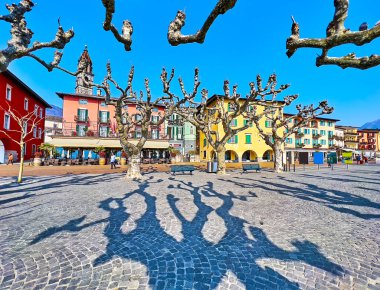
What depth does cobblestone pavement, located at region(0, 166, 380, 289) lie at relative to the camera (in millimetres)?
2727

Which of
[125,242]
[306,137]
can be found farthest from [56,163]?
[306,137]

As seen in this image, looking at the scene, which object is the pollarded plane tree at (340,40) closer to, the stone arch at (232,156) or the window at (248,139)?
the window at (248,139)

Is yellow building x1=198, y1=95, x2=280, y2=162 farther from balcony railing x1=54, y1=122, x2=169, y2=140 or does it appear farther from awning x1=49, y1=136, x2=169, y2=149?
awning x1=49, y1=136, x2=169, y2=149

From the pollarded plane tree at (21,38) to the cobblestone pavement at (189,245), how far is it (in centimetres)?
450

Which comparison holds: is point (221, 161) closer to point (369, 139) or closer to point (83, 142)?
point (83, 142)

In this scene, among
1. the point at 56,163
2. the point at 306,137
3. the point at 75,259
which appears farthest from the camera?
the point at 306,137

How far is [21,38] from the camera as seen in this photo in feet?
19.0

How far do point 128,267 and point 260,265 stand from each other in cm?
207

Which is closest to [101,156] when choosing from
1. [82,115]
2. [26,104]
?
[82,115]

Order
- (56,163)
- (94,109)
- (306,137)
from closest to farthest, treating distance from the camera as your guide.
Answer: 1. (56,163)
2. (94,109)
3. (306,137)

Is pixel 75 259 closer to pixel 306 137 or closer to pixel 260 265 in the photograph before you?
pixel 260 265

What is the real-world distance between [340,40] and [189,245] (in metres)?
4.76

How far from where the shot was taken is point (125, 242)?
385cm

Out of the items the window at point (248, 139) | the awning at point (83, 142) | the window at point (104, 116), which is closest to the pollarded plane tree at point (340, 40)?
the awning at point (83, 142)
